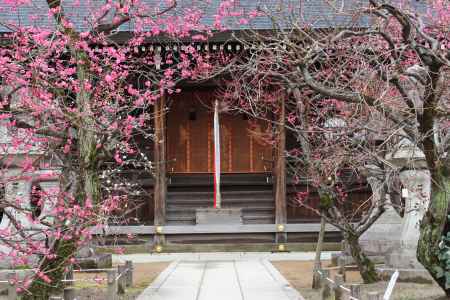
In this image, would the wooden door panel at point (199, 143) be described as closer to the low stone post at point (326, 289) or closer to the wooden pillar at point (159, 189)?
the wooden pillar at point (159, 189)

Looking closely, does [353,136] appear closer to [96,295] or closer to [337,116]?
[337,116]

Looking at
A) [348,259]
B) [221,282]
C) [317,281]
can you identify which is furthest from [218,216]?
[317,281]

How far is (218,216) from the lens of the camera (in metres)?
16.5

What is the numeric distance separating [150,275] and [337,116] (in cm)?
491

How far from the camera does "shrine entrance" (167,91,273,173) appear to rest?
1891cm

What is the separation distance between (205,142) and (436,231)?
483 inches

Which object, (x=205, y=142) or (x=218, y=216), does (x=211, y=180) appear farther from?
(x=205, y=142)

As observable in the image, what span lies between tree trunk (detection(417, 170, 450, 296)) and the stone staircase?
30.8 ft

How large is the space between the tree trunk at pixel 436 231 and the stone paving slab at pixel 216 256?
24.0ft

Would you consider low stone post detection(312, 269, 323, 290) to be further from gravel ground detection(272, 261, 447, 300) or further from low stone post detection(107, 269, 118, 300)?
low stone post detection(107, 269, 118, 300)

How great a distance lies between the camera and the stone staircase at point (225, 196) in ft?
55.2

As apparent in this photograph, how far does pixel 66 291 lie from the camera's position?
7051mm

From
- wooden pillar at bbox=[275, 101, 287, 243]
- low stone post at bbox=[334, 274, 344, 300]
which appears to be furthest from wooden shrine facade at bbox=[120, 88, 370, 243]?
low stone post at bbox=[334, 274, 344, 300]

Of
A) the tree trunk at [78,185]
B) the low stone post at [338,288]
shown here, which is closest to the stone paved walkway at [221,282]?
the low stone post at [338,288]
